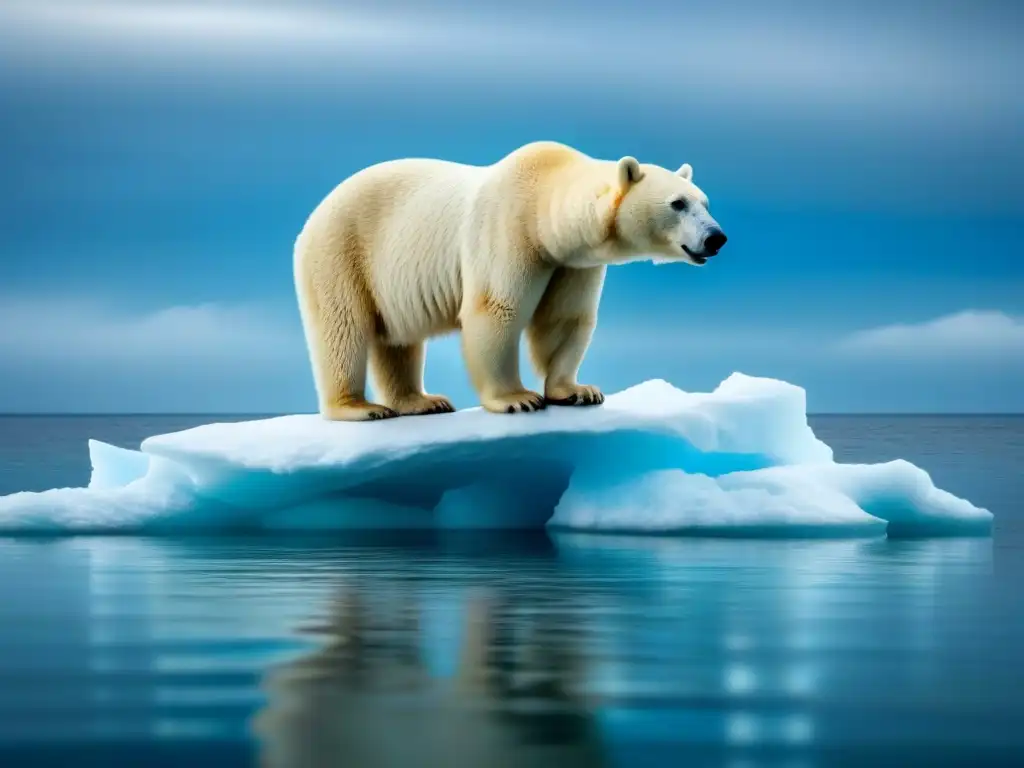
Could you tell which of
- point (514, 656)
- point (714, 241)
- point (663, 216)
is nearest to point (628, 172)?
point (663, 216)

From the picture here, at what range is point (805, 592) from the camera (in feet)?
28.3

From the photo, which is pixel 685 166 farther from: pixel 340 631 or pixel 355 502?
pixel 340 631

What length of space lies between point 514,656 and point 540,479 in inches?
223

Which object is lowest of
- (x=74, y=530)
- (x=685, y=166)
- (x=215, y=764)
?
(x=215, y=764)

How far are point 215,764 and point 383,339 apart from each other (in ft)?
24.2

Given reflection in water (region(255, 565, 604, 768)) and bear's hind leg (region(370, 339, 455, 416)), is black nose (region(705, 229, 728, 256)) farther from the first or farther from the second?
reflection in water (region(255, 565, 604, 768))

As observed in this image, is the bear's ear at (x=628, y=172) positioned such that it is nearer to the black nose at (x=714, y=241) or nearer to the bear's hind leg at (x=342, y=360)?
the black nose at (x=714, y=241)

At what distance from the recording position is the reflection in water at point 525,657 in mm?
5047

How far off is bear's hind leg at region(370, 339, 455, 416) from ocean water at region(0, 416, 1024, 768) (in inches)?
56.5

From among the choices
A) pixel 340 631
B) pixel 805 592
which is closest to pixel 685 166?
pixel 805 592

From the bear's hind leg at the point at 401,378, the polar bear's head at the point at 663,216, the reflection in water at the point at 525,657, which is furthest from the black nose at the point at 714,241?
the bear's hind leg at the point at 401,378

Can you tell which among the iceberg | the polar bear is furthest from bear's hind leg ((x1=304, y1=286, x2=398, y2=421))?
the iceberg

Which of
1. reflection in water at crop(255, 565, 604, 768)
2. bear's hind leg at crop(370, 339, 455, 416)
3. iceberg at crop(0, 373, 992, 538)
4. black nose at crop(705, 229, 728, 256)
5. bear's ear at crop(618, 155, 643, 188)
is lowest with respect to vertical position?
reflection in water at crop(255, 565, 604, 768)

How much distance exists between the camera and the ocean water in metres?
4.99
